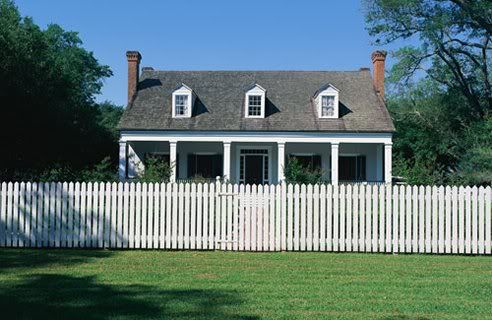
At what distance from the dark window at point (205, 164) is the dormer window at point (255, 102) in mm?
3177

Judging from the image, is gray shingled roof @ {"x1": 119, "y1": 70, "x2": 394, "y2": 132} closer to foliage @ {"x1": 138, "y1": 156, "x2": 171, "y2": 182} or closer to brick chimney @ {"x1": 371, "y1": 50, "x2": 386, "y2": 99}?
brick chimney @ {"x1": 371, "y1": 50, "x2": 386, "y2": 99}

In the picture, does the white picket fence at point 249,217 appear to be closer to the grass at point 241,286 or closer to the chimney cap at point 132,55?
the grass at point 241,286

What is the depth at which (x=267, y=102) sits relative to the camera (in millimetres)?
30797

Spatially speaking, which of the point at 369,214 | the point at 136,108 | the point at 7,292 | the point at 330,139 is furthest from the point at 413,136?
the point at 7,292

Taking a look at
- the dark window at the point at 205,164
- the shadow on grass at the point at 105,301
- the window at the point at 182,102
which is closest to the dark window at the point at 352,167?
the dark window at the point at 205,164

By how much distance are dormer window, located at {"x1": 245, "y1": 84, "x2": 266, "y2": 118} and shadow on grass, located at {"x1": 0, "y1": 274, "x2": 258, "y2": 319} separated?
2290 centimetres

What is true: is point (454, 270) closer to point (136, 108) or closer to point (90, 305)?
point (90, 305)

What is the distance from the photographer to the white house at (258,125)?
28.7 metres

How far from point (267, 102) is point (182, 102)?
4.89m

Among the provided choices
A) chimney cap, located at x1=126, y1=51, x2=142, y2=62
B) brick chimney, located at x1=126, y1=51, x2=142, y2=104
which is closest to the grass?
brick chimney, located at x1=126, y1=51, x2=142, y2=104

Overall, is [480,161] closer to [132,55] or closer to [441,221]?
[441,221]

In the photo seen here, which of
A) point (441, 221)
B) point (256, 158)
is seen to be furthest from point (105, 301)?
point (256, 158)

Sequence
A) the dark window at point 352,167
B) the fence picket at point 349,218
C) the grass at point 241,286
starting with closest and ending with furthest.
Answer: the grass at point 241,286
the fence picket at point 349,218
the dark window at point 352,167

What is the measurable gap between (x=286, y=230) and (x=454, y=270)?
338 cm
